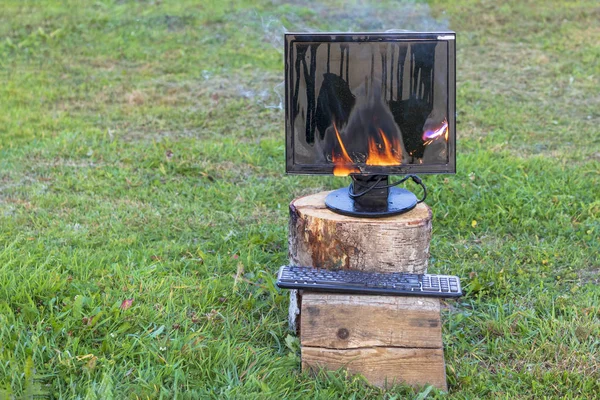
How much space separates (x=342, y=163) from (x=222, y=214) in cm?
194

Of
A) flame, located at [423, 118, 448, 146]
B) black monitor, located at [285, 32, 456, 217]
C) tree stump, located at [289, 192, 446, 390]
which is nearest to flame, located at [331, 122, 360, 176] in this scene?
black monitor, located at [285, 32, 456, 217]

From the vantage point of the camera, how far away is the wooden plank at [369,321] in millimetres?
3031

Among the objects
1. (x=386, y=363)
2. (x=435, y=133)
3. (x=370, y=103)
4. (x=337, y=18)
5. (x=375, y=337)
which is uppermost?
(x=337, y=18)

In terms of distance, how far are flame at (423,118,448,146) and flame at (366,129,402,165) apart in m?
0.14

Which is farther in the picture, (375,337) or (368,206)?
(368,206)

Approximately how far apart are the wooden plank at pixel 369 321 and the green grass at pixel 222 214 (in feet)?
0.61

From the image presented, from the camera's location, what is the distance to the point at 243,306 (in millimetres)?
3664

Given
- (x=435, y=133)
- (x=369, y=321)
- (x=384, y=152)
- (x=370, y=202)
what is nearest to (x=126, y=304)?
(x=369, y=321)

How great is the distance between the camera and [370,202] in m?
3.40

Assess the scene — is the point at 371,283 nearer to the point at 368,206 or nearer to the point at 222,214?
the point at 368,206

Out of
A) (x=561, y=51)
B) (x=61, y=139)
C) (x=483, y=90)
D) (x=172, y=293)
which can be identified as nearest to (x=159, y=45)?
(x=61, y=139)

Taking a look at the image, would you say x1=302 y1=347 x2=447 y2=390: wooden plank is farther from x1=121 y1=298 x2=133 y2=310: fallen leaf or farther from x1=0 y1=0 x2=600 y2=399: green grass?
x1=121 y1=298 x2=133 y2=310: fallen leaf

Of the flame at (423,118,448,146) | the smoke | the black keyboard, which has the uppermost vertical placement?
the smoke

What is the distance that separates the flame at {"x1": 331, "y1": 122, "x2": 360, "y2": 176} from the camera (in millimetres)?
3309
